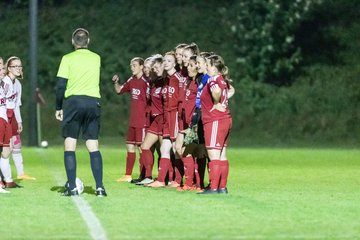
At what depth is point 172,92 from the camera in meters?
18.5

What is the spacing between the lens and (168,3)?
43.3 meters

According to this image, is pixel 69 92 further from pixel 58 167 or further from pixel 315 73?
pixel 315 73

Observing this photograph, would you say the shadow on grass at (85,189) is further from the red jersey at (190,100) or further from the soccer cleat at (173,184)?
the red jersey at (190,100)

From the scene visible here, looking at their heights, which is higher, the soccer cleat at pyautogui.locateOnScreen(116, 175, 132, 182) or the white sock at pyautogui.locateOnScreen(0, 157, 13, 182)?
the white sock at pyautogui.locateOnScreen(0, 157, 13, 182)

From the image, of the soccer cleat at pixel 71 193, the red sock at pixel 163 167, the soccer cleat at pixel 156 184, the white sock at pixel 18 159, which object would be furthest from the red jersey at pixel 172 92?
the white sock at pixel 18 159

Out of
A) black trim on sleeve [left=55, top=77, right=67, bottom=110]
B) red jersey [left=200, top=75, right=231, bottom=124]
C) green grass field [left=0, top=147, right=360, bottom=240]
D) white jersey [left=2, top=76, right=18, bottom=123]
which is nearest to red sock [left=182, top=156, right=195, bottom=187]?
green grass field [left=0, top=147, right=360, bottom=240]

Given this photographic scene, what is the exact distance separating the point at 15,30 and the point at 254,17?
306 inches

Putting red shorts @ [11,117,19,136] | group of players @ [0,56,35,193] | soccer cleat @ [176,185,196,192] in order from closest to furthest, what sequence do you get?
soccer cleat @ [176,185,196,192]
group of players @ [0,56,35,193]
red shorts @ [11,117,19,136]

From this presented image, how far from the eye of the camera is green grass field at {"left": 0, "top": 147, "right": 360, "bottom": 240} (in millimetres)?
12484

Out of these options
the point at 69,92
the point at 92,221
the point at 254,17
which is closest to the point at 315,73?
the point at 254,17

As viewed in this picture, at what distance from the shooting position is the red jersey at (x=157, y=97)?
751 inches

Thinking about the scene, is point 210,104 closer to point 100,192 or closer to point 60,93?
point 100,192

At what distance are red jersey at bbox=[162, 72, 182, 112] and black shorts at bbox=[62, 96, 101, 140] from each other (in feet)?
6.81

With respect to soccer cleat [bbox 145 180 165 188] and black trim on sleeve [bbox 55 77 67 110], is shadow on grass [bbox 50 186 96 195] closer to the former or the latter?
soccer cleat [bbox 145 180 165 188]
